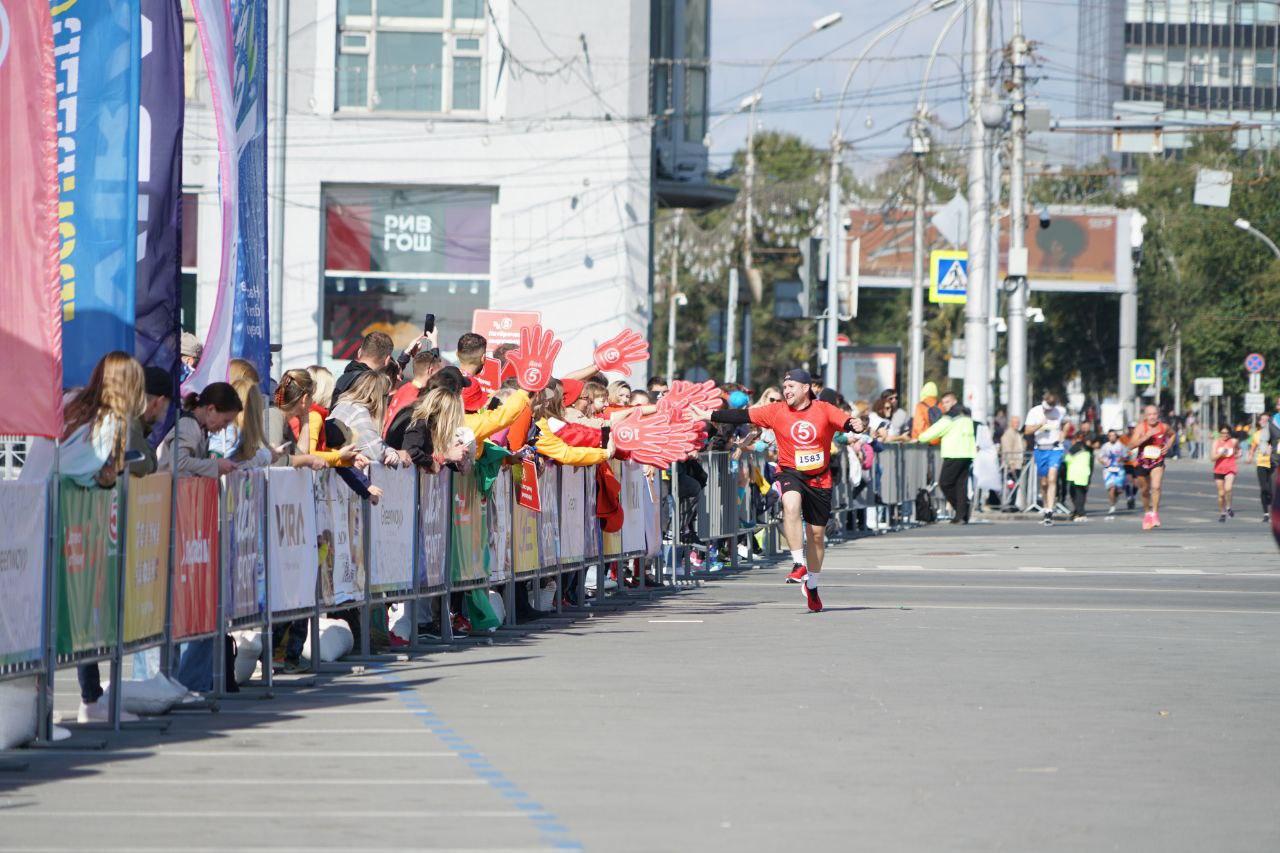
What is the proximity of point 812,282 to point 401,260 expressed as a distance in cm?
878

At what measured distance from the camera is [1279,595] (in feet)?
68.1

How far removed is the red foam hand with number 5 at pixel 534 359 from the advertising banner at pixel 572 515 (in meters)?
1.15

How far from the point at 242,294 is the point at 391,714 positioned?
12.2 ft

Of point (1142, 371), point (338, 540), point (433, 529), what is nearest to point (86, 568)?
point (338, 540)

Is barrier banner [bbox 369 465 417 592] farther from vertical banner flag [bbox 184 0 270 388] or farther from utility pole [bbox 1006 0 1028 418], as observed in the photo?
utility pole [bbox 1006 0 1028 418]

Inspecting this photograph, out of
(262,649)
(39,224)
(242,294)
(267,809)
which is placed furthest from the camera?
(242,294)

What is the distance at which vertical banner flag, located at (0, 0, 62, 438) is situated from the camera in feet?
32.4

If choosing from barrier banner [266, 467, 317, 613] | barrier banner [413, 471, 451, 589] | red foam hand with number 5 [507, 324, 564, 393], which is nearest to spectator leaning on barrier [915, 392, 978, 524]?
red foam hand with number 5 [507, 324, 564, 393]

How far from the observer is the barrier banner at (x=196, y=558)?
11.1 meters

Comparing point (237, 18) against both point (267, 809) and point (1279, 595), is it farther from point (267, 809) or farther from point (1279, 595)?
point (1279, 595)

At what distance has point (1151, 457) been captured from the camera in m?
35.2

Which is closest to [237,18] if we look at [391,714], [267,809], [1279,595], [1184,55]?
[391,714]

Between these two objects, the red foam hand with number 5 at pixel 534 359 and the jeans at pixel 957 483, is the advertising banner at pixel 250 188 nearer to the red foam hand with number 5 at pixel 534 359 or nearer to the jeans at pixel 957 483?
the red foam hand with number 5 at pixel 534 359

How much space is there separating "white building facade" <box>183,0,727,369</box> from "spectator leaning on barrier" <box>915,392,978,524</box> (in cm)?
634
